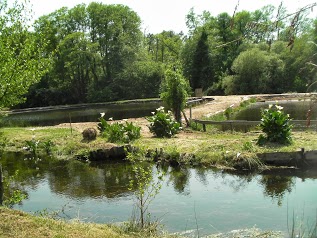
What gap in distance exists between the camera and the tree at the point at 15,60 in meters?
8.27

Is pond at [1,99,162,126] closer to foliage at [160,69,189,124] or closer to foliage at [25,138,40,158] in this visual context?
foliage at [25,138,40,158]

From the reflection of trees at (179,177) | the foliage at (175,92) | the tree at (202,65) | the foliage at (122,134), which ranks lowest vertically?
the reflection of trees at (179,177)

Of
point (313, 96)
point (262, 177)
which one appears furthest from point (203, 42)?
point (313, 96)

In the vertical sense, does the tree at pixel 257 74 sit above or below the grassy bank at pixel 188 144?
above

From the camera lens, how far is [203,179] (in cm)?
1172

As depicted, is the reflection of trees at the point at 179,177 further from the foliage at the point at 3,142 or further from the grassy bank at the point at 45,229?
the foliage at the point at 3,142

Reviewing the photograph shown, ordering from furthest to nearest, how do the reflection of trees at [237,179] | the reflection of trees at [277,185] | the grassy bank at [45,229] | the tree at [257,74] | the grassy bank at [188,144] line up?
1. the tree at [257,74]
2. the grassy bank at [188,144]
3. the reflection of trees at [237,179]
4. the reflection of trees at [277,185]
5. the grassy bank at [45,229]

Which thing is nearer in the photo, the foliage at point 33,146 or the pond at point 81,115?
the foliage at point 33,146

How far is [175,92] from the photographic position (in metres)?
18.8

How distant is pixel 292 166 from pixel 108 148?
7211mm

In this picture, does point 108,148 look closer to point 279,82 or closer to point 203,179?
point 203,179

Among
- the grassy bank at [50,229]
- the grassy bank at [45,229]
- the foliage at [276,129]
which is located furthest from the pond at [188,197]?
the foliage at [276,129]

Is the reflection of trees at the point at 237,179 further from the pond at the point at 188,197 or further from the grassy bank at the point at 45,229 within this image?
the grassy bank at the point at 45,229

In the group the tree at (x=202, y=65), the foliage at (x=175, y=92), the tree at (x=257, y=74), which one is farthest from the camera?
the tree at (x=202, y=65)
